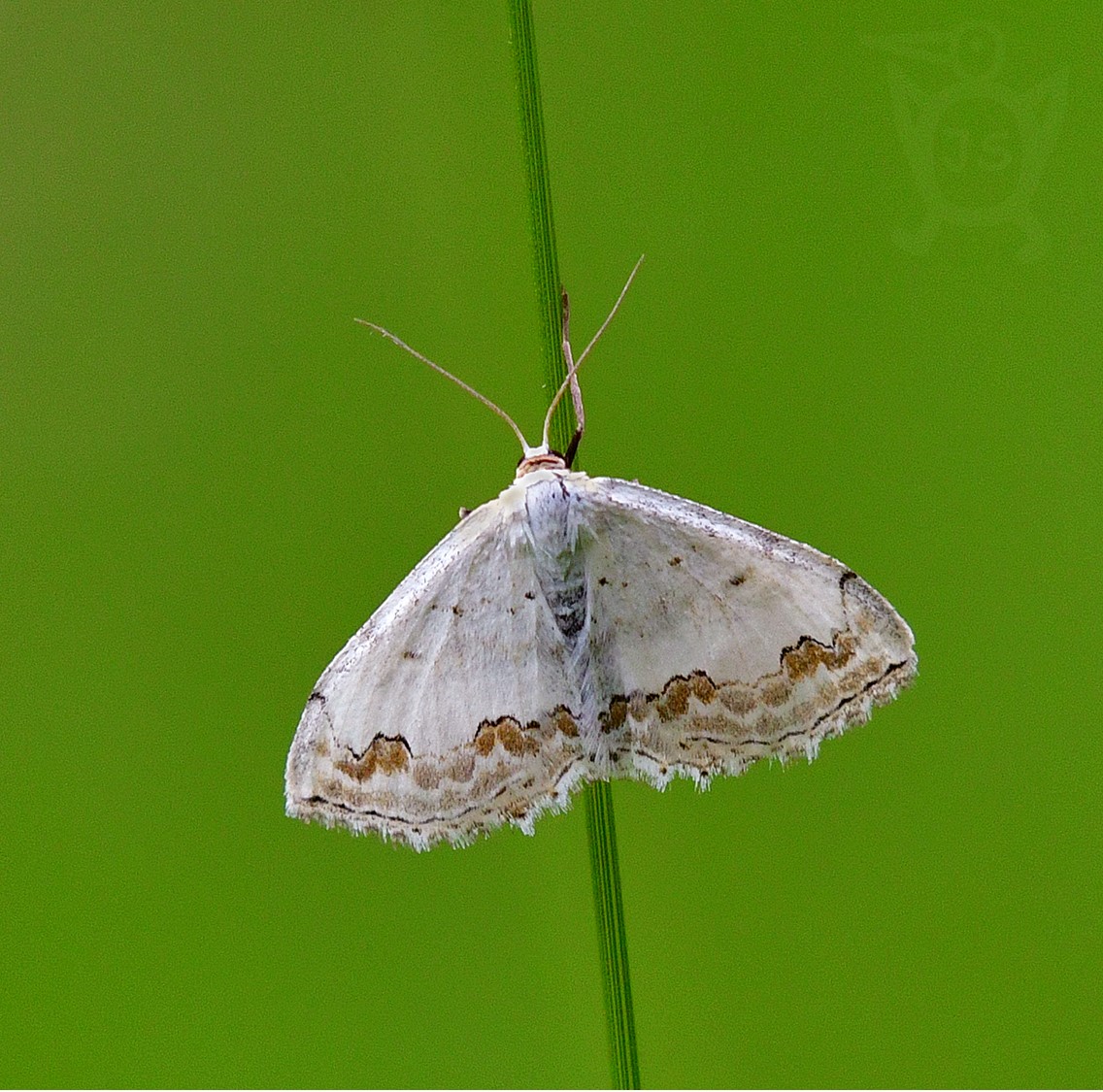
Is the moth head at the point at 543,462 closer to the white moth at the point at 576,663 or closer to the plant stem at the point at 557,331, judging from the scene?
the white moth at the point at 576,663

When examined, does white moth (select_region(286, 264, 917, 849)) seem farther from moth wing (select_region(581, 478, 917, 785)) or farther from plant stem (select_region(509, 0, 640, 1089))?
plant stem (select_region(509, 0, 640, 1089))

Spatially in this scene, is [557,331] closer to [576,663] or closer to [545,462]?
[545,462]

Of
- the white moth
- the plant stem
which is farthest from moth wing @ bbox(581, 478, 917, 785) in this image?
the plant stem

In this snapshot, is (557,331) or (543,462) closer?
(557,331)

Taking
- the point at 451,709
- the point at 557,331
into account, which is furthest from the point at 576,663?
the point at 557,331

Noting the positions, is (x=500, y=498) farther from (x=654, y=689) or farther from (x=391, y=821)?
(x=391, y=821)

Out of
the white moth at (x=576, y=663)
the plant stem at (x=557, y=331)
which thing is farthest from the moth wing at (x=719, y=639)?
the plant stem at (x=557, y=331)

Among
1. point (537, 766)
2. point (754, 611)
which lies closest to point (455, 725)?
point (537, 766)
